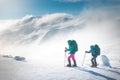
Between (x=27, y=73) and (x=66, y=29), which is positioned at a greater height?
(x=66, y=29)

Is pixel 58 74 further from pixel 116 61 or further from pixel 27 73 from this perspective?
pixel 116 61

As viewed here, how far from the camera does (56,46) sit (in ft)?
199

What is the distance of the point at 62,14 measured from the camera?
388ft

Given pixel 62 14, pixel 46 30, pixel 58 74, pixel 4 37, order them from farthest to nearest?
pixel 62 14, pixel 4 37, pixel 46 30, pixel 58 74

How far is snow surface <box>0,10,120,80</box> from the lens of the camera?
16047 millimetres

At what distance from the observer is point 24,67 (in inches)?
707

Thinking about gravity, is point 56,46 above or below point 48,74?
above

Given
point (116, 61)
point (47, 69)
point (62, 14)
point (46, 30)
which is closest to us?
point (47, 69)

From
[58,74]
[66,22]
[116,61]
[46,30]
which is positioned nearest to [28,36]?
[46,30]

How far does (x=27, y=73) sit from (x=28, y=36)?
86.7 metres

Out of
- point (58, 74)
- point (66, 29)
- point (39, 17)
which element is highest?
point (39, 17)

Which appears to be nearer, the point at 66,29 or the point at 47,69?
the point at 47,69

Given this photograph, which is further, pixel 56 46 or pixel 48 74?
pixel 56 46

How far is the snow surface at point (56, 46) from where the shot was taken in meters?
16.0
